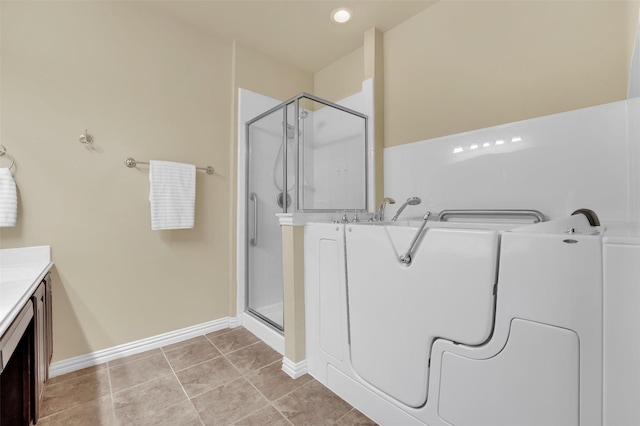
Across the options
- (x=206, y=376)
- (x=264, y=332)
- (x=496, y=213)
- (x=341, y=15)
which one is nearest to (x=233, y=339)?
(x=264, y=332)

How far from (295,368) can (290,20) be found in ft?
8.04

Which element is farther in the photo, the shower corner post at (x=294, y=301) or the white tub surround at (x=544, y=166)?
the shower corner post at (x=294, y=301)

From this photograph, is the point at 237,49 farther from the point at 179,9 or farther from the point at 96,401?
the point at 96,401

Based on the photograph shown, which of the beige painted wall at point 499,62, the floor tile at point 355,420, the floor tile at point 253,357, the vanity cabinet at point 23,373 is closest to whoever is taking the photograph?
the vanity cabinet at point 23,373

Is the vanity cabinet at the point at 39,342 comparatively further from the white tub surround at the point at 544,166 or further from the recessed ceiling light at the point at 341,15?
the recessed ceiling light at the point at 341,15

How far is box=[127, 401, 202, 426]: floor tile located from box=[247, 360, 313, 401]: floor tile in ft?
1.10

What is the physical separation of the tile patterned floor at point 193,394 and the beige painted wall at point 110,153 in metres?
0.26

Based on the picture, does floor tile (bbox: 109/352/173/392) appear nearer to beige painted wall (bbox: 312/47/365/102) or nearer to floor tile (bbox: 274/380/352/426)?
floor tile (bbox: 274/380/352/426)

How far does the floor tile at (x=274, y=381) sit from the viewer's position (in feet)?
4.85

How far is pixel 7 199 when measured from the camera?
1.43 meters

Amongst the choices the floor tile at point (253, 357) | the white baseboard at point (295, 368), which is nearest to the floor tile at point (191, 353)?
the floor tile at point (253, 357)

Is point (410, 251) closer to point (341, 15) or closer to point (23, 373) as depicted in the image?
point (23, 373)

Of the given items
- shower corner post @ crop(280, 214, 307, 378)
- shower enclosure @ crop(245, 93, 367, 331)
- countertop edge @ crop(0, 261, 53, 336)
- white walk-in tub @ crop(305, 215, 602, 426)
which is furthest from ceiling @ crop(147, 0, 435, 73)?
countertop edge @ crop(0, 261, 53, 336)

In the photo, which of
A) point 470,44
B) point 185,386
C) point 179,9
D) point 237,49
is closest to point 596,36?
point 470,44
